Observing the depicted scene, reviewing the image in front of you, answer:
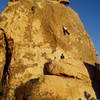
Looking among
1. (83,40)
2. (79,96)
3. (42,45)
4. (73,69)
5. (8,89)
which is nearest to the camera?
(79,96)

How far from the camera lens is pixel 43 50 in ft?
67.4

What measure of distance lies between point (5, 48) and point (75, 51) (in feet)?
18.2

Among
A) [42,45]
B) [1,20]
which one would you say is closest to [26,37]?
[42,45]

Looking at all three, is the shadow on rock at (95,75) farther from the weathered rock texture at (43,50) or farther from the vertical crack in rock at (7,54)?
the vertical crack in rock at (7,54)

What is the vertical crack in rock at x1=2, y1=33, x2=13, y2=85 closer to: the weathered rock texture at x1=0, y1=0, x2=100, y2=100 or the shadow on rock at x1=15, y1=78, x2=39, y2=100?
the weathered rock texture at x1=0, y1=0, x2=100, y2=100

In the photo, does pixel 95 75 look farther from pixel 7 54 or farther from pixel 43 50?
pixel 7 54

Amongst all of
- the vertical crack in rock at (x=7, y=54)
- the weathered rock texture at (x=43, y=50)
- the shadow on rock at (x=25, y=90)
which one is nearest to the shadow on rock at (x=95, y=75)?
the weathered rock texture at (x=43, y=50)

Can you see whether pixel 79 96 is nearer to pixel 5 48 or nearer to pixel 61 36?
pixel 61 36

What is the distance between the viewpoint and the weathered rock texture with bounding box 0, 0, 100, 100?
57.3ft

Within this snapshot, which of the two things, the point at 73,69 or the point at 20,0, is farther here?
the point at 20,0

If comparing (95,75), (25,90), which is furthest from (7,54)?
(95,75)

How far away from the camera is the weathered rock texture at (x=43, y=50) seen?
1745 centimetres

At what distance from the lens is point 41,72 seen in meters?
19.5

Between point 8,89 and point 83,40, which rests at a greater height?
point 83,40
